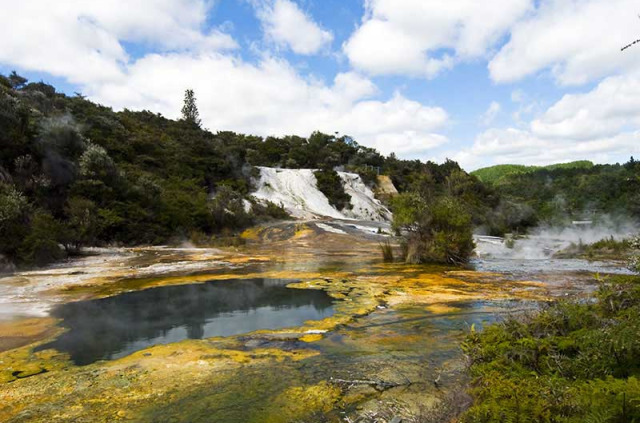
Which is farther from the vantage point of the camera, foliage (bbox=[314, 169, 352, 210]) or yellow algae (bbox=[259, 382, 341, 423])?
foliage (bbox=[314, 169, 352, 210])

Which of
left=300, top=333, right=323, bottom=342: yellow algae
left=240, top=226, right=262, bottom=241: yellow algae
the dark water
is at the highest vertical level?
left=240, top=226, right=262, bottom=241: yellow algae

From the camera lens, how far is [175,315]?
9445 millimetres

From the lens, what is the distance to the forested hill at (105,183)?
1795cm

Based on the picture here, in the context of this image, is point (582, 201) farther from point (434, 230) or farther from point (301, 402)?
point (301, 402)

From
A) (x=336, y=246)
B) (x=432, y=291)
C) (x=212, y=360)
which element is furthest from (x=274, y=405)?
(x=336, y=246)

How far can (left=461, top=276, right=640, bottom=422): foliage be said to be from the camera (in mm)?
2850

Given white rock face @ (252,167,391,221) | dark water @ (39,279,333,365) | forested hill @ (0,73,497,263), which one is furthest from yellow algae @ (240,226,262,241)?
dark water @ (39,279,333,365)

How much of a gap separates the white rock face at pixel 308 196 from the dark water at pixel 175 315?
88.7 feet

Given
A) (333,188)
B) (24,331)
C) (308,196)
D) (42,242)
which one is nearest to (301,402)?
(24,331)

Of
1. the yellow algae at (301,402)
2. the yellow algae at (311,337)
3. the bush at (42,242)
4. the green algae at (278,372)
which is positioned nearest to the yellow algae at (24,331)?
the green algae at (278,372)

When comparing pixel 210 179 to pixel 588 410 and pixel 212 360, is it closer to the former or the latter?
pixel 212 360

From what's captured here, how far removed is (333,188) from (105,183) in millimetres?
25939

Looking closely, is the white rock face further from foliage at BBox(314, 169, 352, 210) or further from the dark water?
the dark water

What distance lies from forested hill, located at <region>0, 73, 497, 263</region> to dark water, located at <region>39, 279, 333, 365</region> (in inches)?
318
